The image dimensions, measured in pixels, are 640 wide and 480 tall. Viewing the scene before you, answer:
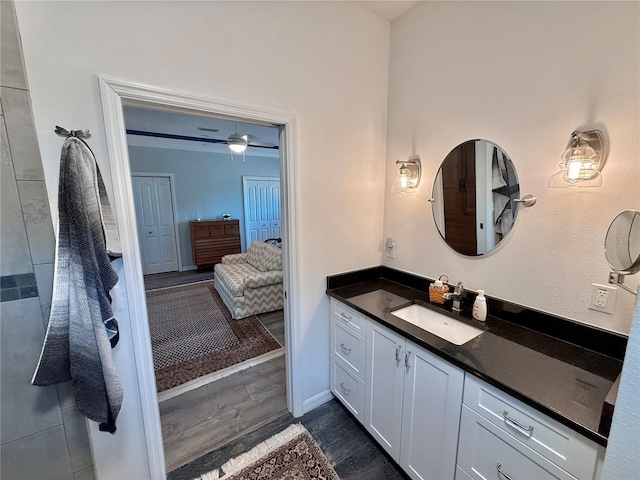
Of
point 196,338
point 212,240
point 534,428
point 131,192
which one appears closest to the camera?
point 534,428

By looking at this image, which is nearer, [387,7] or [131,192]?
[131,192]

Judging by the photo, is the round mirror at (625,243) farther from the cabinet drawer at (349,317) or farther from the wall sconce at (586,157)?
the cabinet drawer at (349,317)

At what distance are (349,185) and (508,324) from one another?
1291 millimetres

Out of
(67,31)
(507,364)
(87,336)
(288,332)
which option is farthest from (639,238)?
(67,31)

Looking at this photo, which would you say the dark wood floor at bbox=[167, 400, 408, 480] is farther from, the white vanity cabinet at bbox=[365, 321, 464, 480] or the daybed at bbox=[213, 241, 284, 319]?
the daybed at bbox=[213, 241, 284, 319]

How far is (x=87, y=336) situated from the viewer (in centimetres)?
110

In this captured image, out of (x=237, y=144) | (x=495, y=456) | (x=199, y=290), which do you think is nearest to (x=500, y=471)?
(x=495, y=456)

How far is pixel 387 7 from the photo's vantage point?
69.7 inches

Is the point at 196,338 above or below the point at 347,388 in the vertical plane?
below

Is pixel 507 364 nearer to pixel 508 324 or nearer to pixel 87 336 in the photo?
pixel 508 324

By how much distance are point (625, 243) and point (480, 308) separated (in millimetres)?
660

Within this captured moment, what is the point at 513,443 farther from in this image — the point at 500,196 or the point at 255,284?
the point at 255,284

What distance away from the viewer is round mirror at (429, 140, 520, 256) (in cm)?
142

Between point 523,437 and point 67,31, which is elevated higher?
point 67,31
